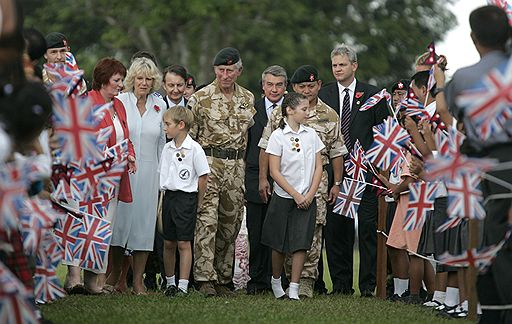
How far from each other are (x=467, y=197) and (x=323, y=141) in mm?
4336

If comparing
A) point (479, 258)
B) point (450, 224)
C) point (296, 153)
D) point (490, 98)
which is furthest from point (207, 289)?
point (490, 98)

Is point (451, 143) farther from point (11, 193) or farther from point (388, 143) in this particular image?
point (11, 193)

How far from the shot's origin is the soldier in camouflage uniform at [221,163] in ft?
43.0

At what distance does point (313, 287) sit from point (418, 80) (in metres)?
2.62

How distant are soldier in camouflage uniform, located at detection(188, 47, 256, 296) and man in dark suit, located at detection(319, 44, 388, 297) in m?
1.15

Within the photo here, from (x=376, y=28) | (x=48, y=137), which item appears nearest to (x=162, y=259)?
(x=48, y=137)

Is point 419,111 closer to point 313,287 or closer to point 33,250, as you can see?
point 313,287

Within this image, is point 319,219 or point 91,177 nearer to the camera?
point 91,177

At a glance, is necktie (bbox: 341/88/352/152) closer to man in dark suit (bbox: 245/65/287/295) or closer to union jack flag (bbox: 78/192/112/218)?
man in dark suit (bbox: 245/65/287/295)

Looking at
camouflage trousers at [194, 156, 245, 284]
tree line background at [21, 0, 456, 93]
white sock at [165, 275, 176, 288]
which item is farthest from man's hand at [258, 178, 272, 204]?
tree line background at [21, 0, 456, 93]

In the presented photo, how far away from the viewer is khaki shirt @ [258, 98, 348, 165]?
13383mm

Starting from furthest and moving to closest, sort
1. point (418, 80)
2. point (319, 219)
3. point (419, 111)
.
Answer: point (319, 219) → point (418, 80) → point (419, 111)

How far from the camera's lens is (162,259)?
13.9 meters

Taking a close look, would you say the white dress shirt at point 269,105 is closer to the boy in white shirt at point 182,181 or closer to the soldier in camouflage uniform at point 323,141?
the soldier in camouflage uniform at point 323,141
